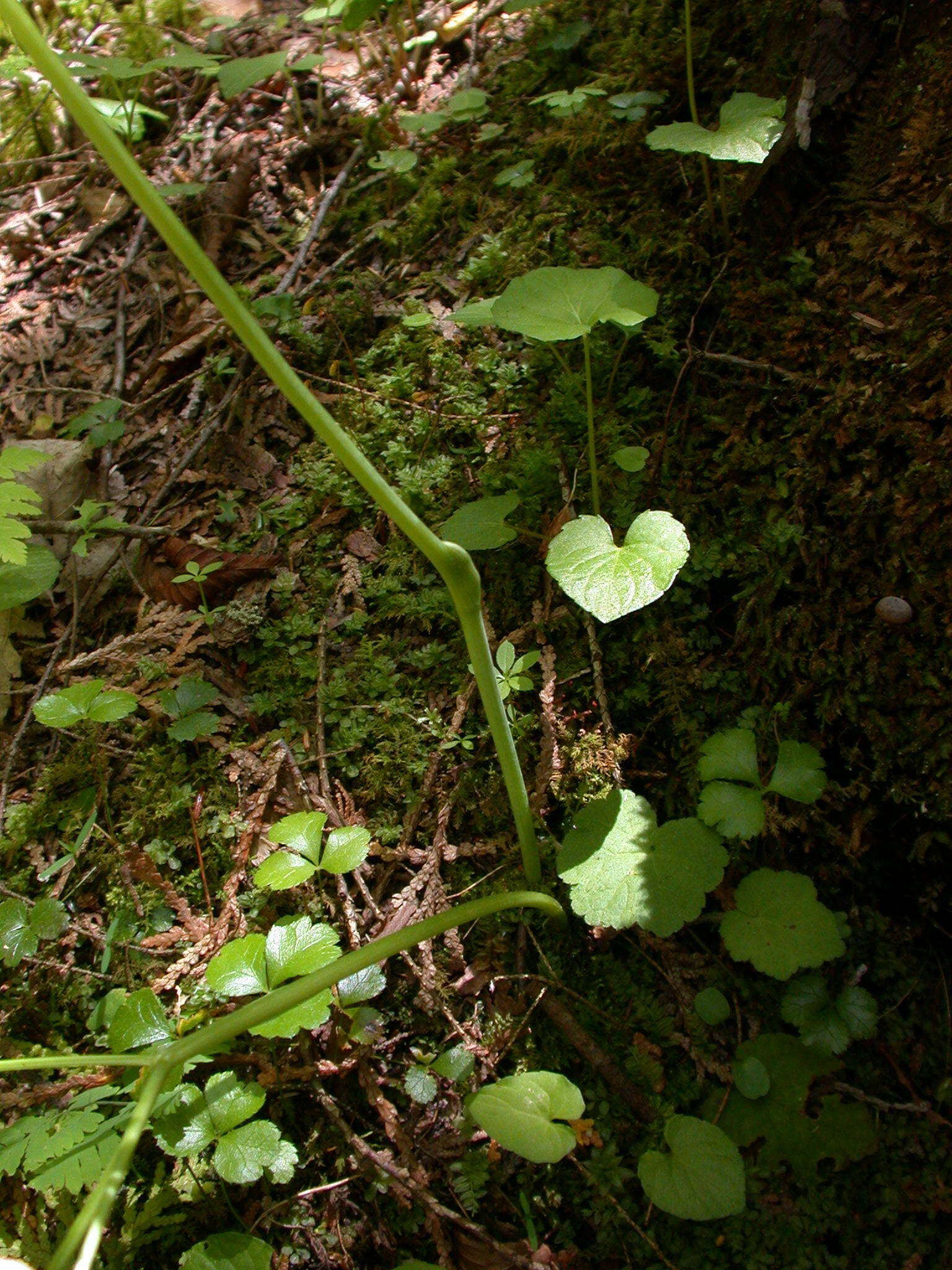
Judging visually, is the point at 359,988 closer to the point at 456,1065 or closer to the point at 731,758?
the point at 456,1065

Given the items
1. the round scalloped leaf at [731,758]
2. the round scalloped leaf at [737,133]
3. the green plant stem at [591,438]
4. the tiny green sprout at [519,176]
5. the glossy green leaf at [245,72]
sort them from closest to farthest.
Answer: the round scalloped leaf at [731,758], the green plant stem at [591,438], the round scalloped leaf at [737,133], the tiny green sprout at [519,176], the glossy green leaf at [245,72]

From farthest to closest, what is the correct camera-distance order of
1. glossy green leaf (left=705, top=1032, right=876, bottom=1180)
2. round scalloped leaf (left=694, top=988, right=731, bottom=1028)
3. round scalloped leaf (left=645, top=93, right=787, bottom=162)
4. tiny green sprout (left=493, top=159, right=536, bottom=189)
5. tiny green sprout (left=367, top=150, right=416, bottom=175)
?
tiny green sprout (left=367, top=150, right=416, bottom=175) → tiny green sprout (left=493, top=159, right=536, bottom=189) → round scalloped leaf (left=645, top=93, right=787, bottom=162) → round scalloped leaf (left=694, top=988, right=731, bottom=1028) → glossy green leaf (left=705, top=1032, right=876, bottom=1180)

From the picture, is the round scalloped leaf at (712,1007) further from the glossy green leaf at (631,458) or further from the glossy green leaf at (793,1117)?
the glossy green leaf at (631,458)

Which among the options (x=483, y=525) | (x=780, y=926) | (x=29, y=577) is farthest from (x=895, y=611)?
(x=29, y=577)

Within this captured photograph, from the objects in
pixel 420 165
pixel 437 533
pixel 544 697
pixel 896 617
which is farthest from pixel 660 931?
pixel 420 165

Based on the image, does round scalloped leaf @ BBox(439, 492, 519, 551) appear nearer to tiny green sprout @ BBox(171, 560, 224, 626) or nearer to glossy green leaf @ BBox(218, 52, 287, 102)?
tiny green sprout @ BBox(171, 560, 224, 626)

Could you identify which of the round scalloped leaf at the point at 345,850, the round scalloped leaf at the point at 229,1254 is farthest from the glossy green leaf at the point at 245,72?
the round scalloped leaf at the point at 229,1254

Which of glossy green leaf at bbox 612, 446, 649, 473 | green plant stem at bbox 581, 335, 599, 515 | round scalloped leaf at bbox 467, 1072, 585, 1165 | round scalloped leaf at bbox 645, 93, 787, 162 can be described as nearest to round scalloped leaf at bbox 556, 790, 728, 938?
round scalloped leaf at bbox 467, 1072, 585, 1165
